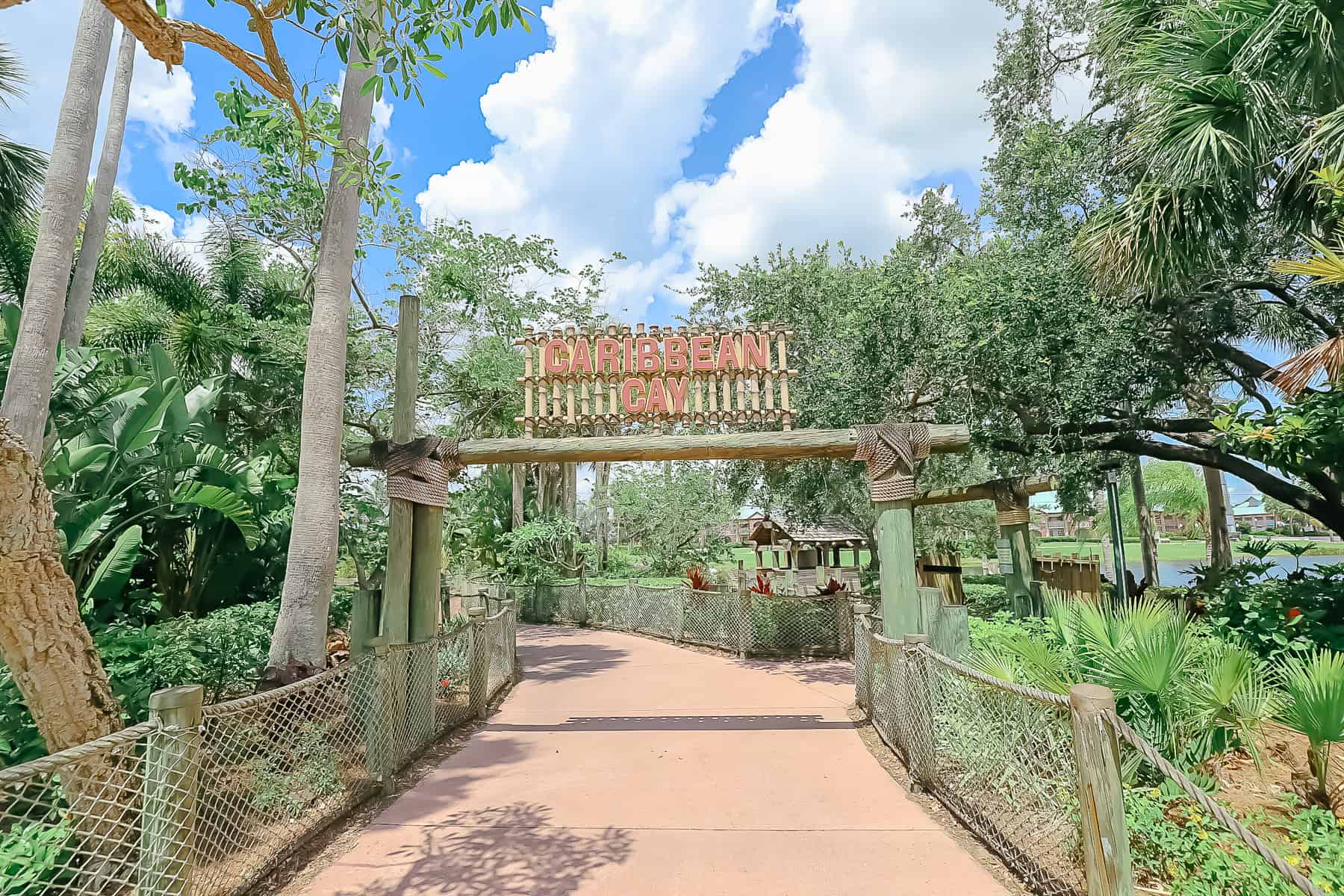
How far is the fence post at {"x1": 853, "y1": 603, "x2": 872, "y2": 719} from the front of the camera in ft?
22.9

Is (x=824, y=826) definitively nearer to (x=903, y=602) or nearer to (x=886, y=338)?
(x=903, y=602)

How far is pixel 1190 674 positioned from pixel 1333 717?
876 millimetres

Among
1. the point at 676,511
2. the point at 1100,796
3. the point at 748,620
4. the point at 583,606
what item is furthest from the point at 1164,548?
the point at 1100,796

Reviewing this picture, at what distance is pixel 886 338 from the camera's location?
Answer: 9391 mm

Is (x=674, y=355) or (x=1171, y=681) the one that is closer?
(x=1171, y=681)

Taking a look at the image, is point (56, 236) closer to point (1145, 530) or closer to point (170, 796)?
point (170, 796)

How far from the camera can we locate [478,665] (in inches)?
301

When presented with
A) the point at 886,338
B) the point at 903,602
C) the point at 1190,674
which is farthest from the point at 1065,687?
the point at 886,338

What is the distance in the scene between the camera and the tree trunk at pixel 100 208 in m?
7.62

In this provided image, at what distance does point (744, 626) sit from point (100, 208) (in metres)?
11.0

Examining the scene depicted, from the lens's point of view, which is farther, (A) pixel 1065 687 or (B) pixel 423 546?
(B) pixel 423 546

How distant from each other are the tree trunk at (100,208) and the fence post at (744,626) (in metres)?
10.2

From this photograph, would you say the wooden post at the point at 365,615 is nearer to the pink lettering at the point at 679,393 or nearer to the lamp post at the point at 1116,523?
the pink lettering at the point at 679,393

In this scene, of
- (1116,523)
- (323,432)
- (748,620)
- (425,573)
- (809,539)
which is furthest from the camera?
(809,539)
